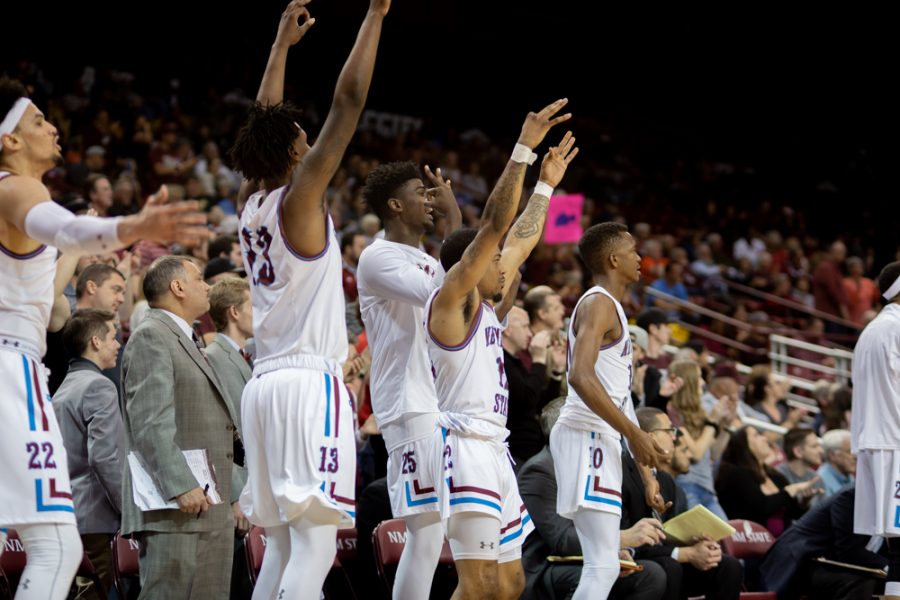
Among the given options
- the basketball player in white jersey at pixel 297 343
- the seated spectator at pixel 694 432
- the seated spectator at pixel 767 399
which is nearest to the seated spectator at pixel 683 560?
the seated spectator at pixel 694 432

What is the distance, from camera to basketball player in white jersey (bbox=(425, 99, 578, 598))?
4.97 m

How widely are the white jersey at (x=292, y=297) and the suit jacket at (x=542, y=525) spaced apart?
9.22 feet

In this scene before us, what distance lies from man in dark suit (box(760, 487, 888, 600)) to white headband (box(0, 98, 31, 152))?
5.91m

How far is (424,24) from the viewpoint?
23.3m

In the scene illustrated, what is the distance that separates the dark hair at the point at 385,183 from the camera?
18.6ft

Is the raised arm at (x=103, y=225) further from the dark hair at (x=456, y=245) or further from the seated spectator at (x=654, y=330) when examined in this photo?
the seated spectator at (x=654, y=330)

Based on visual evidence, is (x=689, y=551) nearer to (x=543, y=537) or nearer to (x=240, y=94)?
(x=543, y=537)

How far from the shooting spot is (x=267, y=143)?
4.51 meters

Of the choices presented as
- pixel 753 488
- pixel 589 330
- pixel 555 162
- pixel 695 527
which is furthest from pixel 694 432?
pixel 555 162

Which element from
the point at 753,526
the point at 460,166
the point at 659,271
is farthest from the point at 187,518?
the point at 460,166

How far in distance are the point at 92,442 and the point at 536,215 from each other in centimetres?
261

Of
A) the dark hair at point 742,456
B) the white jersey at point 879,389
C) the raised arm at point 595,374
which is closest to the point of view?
the raised arm at point 595,374

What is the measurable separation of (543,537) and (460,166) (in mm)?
14700

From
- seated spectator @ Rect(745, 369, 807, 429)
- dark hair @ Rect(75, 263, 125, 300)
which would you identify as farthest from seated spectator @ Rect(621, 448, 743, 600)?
seated spectator @ Rect(745, 369, 807, 429)
